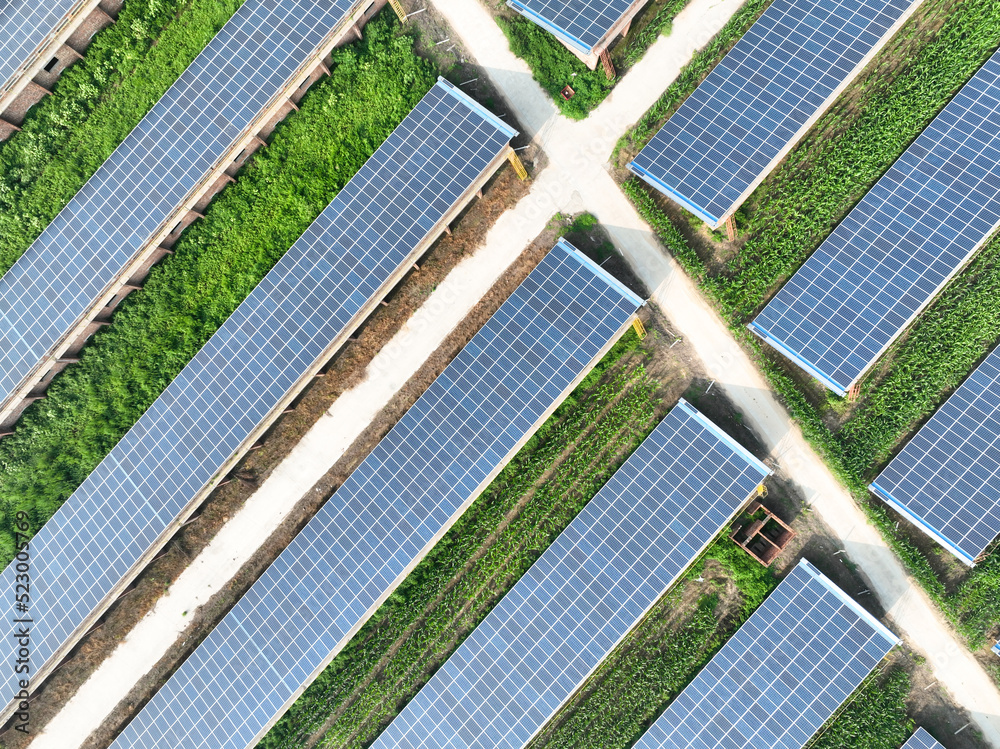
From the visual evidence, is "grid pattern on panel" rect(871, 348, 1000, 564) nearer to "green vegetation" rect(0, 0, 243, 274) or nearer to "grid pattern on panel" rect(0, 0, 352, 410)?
"grid pattern on panel" rect(0, 0, 352, 410)

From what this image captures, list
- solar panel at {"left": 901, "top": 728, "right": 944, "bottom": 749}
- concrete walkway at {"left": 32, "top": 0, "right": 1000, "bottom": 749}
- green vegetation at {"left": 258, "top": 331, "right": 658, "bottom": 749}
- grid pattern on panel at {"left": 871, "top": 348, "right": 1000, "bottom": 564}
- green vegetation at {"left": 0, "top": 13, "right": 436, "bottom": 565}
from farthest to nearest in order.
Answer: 1. green vegetation at {"left": 0, "top": 13, "right": 436, "bottom": 565}
2. green vegetation at {"left": 258, "top": 331, "right": 658, "bottom": 749}
3. concrete walkway at {"left": 32, "top": 0, "right": 1000, "bottom": 749}
4. solar panel at {"left": 901, "top": 728, "right": 944, "bottom": 749}
5. grid pattern on panel at {"left": 871, "top": 348, "right": 1000, "bottom": 564}

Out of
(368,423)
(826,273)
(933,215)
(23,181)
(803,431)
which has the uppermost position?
(933,215)

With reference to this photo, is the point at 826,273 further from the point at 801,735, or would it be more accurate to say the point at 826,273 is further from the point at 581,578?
the point at 801,735

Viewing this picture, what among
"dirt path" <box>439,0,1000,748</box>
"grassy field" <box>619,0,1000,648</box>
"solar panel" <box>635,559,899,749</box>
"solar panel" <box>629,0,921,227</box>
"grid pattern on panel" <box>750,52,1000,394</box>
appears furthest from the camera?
"grassy field" <box>619,0,1000,648</box>

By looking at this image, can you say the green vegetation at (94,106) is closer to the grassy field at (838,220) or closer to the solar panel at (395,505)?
the solar panel at (395,505)

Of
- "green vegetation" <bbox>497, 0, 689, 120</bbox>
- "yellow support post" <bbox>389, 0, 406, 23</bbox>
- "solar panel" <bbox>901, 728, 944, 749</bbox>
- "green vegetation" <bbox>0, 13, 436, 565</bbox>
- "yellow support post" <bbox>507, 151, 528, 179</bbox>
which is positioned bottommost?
"green vegetation" <bbox>0, 13, 436, 565</bbox>

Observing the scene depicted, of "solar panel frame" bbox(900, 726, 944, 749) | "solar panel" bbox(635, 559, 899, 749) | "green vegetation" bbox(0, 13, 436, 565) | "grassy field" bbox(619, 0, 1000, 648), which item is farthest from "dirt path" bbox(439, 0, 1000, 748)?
"green vegetation" bbox(0, 13, 436, 565)

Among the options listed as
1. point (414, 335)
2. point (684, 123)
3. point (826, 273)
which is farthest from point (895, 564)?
point (414, 335)

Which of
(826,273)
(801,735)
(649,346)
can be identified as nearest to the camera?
(801,735)
